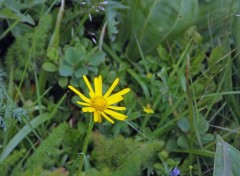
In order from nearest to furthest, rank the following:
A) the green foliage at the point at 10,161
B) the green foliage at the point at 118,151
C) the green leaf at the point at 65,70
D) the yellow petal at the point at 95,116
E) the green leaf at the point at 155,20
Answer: the yellow petal at the point at 95,116
the green foliage at the point at 10,161
the green foliage at the point at 118,151
the green leaf at the point at 65,70
the green leaf at the point at 155,20

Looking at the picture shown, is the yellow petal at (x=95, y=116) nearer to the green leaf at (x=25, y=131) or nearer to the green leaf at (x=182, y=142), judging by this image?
the green leaf at (x=25, y=131)

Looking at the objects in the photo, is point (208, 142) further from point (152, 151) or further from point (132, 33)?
point (132, 33)

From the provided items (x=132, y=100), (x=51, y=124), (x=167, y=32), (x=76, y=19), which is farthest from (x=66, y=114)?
(x=167, y=32)

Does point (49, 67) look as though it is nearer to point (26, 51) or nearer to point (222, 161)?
point (26, 51)

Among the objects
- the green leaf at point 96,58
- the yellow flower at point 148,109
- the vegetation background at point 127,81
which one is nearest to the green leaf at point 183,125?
Result: the vegetation background at point 127,81

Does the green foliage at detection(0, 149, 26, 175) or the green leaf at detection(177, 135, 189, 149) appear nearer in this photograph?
the green foliage at detection(0, 149, 26, 175)

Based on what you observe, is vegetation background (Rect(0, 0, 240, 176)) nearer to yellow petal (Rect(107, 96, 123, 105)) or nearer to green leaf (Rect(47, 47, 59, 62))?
green leaf (Rect(47, 47, 59, 62))

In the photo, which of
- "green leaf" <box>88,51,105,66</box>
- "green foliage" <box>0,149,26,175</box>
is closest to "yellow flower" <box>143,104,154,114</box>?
"green leaf" <box>88,51,105,66</box>
